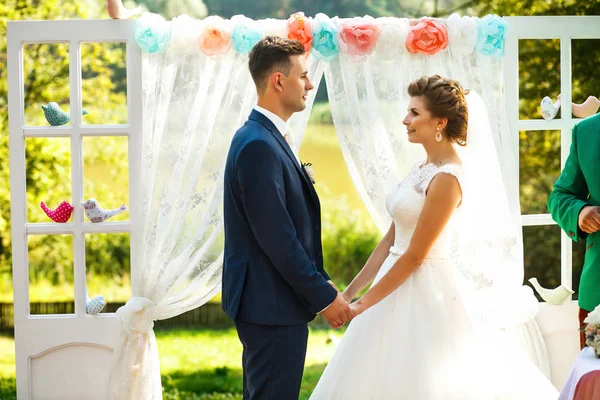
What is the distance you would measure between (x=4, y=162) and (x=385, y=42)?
4.58 m

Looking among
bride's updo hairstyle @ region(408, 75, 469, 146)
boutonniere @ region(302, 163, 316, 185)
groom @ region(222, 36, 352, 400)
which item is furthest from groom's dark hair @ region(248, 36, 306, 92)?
bride's updo hairstyle @ region(408, 75, 469, 146)

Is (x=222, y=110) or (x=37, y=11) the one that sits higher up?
(x=37, y=11)

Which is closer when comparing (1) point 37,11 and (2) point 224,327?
(1) point 37,11

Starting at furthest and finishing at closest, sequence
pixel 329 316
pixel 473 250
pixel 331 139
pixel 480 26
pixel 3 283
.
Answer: pixel 331 139 → pixel 3 283 → pixel 480 26 → pixel 473 250 → pixel 329 316

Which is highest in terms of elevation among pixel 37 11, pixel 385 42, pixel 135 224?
pixel 37 11

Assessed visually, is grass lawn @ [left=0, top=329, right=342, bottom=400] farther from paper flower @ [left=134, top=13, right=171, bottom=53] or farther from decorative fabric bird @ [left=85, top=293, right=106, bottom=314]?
paper flower @ [left=134, top=13, right=171, bottom=53]

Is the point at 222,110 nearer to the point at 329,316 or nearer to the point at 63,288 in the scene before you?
the point at 329,316

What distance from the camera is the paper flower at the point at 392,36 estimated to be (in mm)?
3463

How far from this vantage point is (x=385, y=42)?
3.49 meters

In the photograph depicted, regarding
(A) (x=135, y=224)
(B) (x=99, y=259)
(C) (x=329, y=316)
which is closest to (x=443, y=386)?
(C) (x=329, y=316)

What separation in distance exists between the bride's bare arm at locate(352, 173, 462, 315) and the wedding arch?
87 centimetres

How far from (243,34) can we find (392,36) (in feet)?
2.25

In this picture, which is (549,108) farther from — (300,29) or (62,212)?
(62,212)

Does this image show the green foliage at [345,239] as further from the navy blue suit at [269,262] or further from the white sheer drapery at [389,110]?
the navy blue suit at [269,262]
